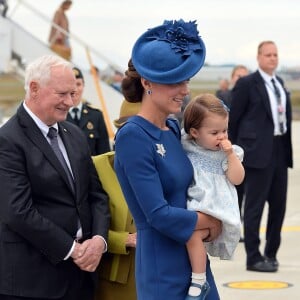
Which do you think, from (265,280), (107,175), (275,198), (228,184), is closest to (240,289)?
(265,280)

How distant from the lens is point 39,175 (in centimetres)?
448

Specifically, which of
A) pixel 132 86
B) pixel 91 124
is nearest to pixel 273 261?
pixel 91 124

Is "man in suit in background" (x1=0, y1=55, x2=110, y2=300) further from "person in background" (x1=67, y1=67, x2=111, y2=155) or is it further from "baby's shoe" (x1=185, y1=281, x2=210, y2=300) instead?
"person in background" (x1=67, y1=67, x2=111, y2=155)

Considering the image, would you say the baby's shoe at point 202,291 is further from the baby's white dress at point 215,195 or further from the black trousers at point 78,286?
the black trousers at point 78,286

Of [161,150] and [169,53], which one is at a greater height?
[169,53]

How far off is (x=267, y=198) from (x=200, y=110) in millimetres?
5295

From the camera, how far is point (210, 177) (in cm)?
403

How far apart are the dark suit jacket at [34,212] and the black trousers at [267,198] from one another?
4558 millimetres

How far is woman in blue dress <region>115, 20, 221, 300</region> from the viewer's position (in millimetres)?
3844

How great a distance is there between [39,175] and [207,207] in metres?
0.88

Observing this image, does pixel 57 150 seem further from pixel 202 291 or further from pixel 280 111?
pixel 280 111

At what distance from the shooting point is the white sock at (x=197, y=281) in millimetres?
3910

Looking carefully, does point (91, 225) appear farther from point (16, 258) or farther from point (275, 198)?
point (275, 198)

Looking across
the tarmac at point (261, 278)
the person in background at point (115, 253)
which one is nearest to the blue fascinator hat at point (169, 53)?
the person in background at point (115, 253)
